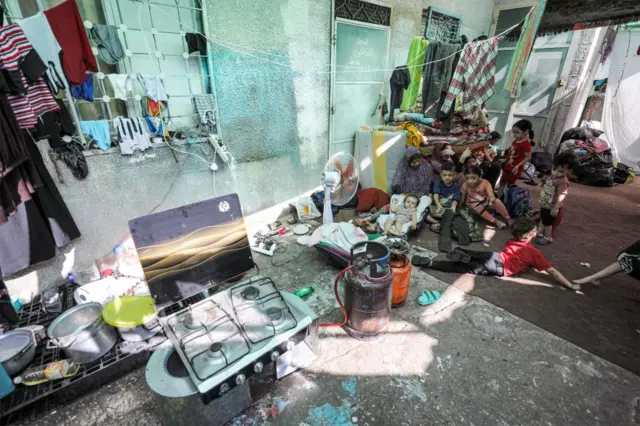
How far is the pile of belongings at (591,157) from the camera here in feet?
24.3

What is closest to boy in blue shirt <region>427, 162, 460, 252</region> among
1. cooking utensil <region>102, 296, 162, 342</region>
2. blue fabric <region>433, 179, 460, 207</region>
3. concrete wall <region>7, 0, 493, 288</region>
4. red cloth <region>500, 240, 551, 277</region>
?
blue fabric <region>433, 179, 460, 207</region>

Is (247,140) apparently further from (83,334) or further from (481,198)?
(481,198)

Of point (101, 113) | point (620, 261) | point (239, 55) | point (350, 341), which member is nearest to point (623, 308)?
point (620, 261)

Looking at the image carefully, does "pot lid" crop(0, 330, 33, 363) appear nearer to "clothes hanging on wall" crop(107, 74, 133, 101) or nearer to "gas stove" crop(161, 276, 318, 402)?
"gas stove" crop(161, 276, 318, 402)

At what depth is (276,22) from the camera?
429 centimetres

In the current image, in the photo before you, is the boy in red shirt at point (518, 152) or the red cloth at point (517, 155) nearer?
the boy in red shirt at point (518, 152)

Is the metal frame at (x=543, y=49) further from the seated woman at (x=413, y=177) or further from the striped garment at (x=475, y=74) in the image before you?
the seated woman at (x=413, y=177)

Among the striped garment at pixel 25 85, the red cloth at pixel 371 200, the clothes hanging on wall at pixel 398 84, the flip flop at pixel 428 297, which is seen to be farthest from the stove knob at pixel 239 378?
the clothes hanging on wall at pixel 398 84

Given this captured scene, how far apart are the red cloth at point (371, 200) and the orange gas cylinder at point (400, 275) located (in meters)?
2.50

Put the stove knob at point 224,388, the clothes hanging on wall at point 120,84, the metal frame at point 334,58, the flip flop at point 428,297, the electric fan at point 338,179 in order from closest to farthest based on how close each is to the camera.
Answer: the stove knob at point 224,388 → the clothes hanging on wall at point 120,84 → the flip flop at point 428,297 → the electric fan at point 338,179 → the metal frame at point 334,58

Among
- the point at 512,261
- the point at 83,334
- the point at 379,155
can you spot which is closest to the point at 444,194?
the point at 379,155

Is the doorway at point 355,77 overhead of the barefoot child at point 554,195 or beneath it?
overhead

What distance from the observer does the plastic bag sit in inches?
207

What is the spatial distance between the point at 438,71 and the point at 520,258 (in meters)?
3.69
